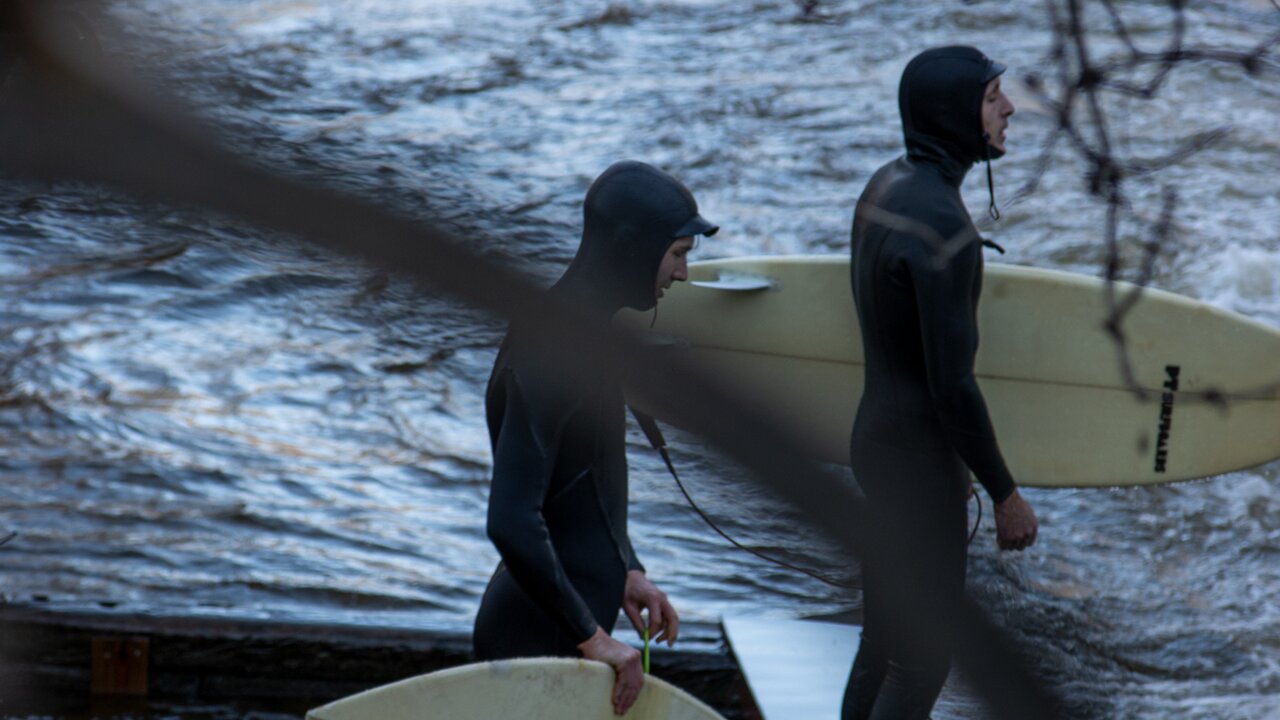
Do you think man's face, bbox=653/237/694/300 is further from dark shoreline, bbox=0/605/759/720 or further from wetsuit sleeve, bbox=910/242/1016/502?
dark shoreline, bbox=0/605/759/720

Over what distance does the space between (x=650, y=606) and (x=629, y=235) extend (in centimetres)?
75

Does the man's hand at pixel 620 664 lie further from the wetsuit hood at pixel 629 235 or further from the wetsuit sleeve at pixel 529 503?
the wetsuit hood at pixel 629 235

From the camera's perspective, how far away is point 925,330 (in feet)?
11.9

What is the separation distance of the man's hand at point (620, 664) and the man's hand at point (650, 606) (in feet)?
0.56

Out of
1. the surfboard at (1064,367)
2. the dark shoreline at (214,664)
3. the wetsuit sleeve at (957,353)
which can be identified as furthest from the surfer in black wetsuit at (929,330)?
the surfboard at (1064,367)

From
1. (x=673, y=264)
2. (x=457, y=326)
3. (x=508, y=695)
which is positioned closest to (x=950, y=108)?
(x=673, y=264)

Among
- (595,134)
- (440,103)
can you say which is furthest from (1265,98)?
(440,103)

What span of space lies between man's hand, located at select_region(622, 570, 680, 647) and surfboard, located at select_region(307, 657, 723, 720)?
0.19 m

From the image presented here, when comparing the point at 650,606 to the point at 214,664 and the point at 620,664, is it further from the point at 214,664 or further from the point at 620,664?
the point at 214,664

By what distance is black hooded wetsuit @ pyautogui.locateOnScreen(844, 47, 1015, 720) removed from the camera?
11.9 feet

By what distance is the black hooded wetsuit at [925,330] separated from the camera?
3619 millimetres

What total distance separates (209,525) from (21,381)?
2.23m

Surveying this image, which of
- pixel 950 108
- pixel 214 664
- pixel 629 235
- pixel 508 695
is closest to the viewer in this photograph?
pixel 508 695

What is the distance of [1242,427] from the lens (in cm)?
661
